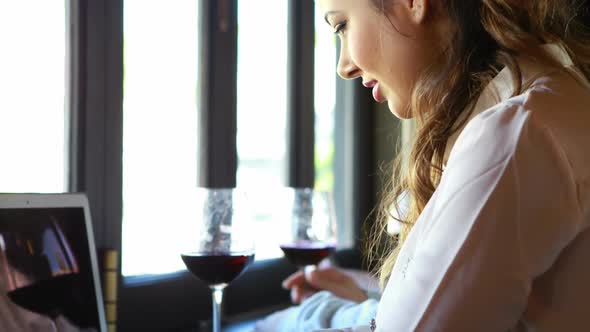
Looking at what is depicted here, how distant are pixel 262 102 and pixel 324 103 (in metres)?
0.37

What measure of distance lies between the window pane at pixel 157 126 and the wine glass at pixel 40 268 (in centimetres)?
40

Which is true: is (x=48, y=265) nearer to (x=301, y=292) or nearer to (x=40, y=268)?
(x=40, y=268)

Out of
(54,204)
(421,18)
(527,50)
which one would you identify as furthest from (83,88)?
(527,50)

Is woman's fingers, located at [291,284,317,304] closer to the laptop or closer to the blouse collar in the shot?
the laptop

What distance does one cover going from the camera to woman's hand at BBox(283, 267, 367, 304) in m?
1.48

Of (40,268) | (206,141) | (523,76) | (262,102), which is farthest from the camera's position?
(262,102)

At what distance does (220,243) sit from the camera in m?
1.09

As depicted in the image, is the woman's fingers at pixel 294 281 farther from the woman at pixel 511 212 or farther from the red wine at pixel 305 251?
the woman at pixel 511 212

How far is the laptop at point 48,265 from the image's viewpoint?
0.90 metres

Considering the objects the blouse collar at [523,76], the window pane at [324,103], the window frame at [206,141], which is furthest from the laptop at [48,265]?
the window pane at [324,103]

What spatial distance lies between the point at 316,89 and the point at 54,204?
130 cm

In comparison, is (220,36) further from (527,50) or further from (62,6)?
(527,50)

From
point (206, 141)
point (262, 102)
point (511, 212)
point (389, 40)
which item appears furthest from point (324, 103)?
point (511, 212)

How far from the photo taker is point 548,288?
28.6 inches
